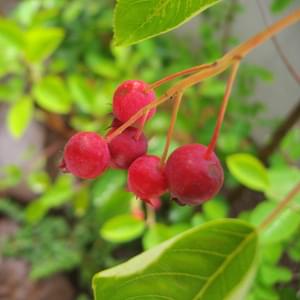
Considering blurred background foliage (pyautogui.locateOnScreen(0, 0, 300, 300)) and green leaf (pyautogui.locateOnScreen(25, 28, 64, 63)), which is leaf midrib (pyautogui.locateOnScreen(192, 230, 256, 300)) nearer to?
blurred background foliage (pyautogui.locateOnScreen(0, 0, 300, 300))

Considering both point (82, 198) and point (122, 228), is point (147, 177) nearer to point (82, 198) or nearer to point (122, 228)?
point (122, 228)

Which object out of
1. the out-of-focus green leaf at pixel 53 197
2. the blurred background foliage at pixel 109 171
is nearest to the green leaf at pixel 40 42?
the blurred background foliage at pixel 109 171

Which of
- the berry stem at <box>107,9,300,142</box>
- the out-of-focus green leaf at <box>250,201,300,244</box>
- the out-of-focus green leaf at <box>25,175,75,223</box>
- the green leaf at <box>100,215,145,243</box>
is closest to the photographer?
the berry stem at <box>107,9,300,142</box>

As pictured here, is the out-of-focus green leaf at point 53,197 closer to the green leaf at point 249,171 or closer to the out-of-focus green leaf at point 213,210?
the out-of-focus green leaf at point 213,210

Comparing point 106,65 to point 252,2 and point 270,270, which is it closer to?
point 252,2

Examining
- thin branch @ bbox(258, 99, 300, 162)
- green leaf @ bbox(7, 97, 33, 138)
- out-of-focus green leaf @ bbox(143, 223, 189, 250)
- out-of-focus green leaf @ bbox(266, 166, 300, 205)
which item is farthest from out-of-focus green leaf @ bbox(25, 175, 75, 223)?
out-of-focus green leaf @ bbox(266, 166, 300, 205)
